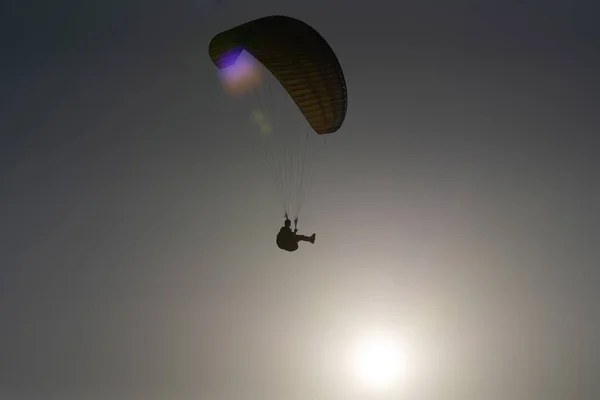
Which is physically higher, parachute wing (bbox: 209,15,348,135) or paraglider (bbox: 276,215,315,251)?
parachute wing (bbox: 209,15,348,135)

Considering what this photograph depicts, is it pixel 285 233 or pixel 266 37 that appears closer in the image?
pixel 266 37

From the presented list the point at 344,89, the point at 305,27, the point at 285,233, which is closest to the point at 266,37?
the point at 305,27

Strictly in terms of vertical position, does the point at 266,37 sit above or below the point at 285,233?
above

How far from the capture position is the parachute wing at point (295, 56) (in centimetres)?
1482

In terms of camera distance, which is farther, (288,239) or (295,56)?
(288,239)

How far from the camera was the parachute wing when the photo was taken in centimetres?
1482

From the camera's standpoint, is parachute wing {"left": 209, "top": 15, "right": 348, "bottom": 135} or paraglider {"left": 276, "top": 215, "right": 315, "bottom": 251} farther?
paraglider {"left": 276, "top": 215, "right": 315, "bottom": 251}

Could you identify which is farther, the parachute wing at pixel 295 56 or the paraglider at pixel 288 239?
the paraglider at pixel 288 239

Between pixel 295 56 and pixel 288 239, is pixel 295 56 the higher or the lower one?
the higher one

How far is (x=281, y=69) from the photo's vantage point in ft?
50.8

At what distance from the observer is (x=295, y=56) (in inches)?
599

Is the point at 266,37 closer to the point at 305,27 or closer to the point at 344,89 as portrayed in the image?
the point at 305,27

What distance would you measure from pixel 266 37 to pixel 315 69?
1.32 metres

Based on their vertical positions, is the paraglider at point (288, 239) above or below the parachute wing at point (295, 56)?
below
